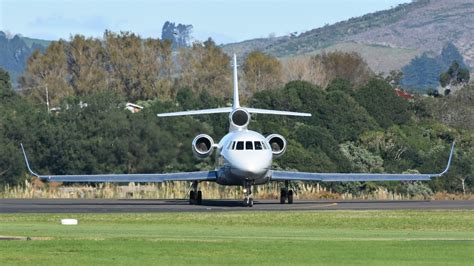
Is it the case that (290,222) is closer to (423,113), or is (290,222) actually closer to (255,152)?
(255,152)

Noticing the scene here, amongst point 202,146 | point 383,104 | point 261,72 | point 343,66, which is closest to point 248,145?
point 202,146

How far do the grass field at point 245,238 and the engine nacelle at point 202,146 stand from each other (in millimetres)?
12018

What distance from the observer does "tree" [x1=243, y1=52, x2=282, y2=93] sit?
147 m

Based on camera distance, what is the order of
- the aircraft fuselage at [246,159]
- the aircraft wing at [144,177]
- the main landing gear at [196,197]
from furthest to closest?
1. the main landing gear at [196,197]
2. the aircraft wing at [144,177]
3. the aircraft fuselage at [246,159]

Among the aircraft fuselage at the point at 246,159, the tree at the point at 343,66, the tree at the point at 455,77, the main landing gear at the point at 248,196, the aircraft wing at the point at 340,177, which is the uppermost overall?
the tree at the point at 343,66

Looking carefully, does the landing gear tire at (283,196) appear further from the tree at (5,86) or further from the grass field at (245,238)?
the tree at (5,86)

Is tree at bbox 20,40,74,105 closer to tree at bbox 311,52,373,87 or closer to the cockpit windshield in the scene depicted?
tree at bbox 311,52,373,87

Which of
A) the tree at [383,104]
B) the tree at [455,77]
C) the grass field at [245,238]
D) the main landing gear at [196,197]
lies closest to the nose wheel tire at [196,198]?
the main landing gear at [196,197]

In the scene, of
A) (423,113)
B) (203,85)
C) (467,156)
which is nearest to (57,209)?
(467,156)

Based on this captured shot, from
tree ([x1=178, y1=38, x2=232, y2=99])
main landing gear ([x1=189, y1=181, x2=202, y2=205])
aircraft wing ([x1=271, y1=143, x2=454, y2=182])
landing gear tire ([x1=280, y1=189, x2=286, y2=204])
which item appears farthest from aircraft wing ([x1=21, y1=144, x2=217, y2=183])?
tree ([x1=178, y1=38, x2=232, y2=99])

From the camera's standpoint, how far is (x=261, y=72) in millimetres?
154500

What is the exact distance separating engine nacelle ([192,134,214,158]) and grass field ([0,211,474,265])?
1202 cm

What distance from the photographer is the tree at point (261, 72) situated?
14712 cm

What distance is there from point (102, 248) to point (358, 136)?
58.2 m
